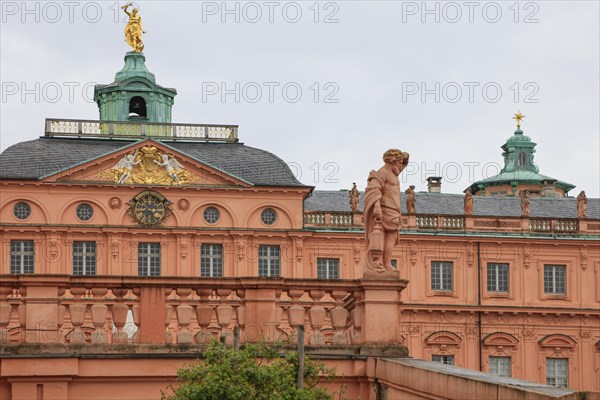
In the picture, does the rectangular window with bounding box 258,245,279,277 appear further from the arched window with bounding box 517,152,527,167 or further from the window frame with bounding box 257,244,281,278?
the arched window with bounding box 517,152,527,167

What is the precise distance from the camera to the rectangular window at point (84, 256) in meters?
71.7

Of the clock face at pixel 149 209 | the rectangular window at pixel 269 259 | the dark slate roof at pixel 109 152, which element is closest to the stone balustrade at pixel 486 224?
the rectangular window at pixel 269 259

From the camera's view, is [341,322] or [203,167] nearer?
[341,322]

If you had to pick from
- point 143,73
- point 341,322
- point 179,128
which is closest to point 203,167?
point 179,128

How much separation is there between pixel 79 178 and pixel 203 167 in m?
5.62

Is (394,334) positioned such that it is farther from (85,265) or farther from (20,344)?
(85,265)

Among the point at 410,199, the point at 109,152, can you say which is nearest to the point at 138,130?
the point at 109,152

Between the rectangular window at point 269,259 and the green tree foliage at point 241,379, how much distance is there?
2163 inches

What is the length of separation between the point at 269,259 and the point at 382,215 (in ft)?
177

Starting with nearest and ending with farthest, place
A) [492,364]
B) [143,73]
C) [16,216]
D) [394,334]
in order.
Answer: [394,334] → [16,216] → [492,364] → [143,73]

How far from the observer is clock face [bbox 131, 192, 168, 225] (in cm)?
7275

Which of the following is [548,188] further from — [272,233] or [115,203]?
[115,203]

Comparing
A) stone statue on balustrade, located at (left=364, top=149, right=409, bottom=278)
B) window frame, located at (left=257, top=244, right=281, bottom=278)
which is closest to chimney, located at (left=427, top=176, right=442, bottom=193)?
window frame, located at (left=257, top=244, right=281, bottom=278)

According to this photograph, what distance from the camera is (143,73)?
279 feet
